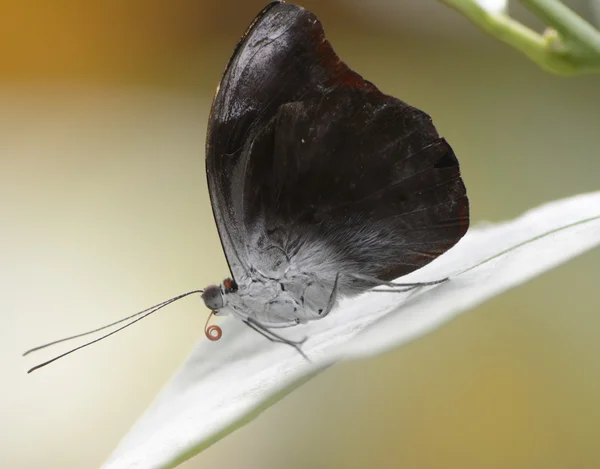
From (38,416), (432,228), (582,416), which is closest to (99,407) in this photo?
(38,416)

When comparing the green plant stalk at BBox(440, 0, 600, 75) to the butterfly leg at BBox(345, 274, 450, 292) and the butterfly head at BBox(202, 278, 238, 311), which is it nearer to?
the butterfly leg at BBox(345, 274, 450, 292)

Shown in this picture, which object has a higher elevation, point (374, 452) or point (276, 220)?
point (276, 220)

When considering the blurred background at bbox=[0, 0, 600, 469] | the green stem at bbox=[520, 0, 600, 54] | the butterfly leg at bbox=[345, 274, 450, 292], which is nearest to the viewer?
the green stem at bbox=[520, 0, 600, 54]

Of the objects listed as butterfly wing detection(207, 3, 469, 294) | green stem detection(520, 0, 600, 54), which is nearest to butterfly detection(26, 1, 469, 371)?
butterfly wing detection(207, 3, 469, 294)

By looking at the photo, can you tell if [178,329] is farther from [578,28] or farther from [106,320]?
[578,28]

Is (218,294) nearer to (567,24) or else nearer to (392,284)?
(392,284)

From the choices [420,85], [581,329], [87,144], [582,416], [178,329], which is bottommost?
[582,416]

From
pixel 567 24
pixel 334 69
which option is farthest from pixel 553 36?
pixel 334 69

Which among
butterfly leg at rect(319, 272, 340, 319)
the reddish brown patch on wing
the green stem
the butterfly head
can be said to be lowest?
butterfly leg at rect(319, 272, 340, 319)
